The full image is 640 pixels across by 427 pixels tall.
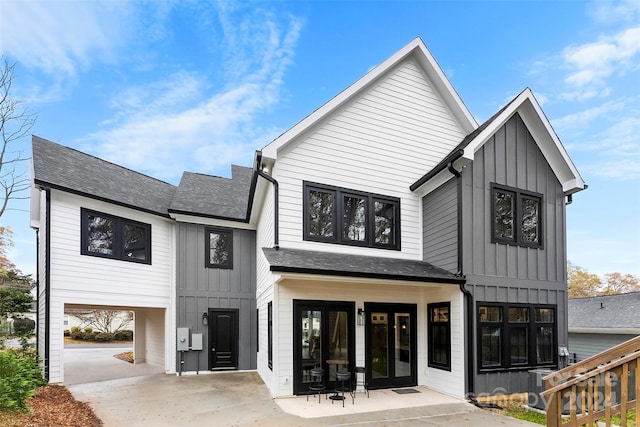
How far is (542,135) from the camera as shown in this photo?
393 inches

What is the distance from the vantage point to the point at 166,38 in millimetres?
15148

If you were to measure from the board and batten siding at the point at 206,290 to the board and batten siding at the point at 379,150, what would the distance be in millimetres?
4360

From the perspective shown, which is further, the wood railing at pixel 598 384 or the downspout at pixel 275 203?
the downspout at pixel 275 203

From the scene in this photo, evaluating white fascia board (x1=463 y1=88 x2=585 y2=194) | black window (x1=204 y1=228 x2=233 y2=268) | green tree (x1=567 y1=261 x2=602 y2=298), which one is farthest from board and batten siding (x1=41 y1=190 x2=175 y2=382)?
green tree (x1=567 y1=261 x2=602 y2=298)

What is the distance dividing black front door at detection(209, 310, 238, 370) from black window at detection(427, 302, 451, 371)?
6.01 m

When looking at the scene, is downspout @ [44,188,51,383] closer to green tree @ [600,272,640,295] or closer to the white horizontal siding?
the white horizontal siding

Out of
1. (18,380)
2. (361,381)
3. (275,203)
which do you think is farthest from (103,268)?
(361,381)

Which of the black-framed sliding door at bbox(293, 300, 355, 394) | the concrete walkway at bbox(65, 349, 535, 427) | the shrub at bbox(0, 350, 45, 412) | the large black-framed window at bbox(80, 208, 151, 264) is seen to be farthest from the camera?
the large black-framed window at bbox(80, 208, 151, 264)

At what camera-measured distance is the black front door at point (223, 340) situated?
12.0m

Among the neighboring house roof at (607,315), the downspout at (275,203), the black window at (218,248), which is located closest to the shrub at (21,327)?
the black window at (218,248)

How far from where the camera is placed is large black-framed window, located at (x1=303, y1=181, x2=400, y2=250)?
933 cm

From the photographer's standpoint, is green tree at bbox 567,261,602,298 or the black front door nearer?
the black front door

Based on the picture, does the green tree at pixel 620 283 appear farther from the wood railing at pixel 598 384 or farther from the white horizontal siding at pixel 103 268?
the white horizontal siding at pixel 103 268

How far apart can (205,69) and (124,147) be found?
713 cm
